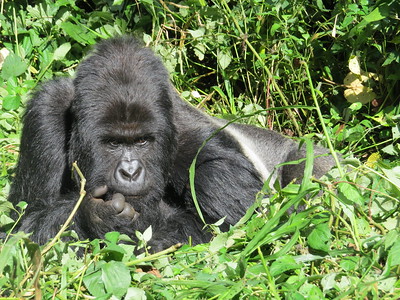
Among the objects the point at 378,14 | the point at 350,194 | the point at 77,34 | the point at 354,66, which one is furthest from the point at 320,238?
the point at 77,34

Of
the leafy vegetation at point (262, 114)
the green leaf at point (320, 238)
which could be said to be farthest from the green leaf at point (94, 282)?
the green leaf at point (320, 238)

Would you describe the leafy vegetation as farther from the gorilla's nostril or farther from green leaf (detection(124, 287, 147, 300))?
the gorilla's nostril

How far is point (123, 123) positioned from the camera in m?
4.44

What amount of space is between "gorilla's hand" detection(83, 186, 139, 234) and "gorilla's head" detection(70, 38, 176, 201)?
11 cm

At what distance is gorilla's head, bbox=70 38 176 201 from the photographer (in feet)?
14.4

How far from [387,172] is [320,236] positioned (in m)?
0.62

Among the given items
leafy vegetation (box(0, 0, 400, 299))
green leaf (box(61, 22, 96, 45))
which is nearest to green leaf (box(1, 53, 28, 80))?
leafy vegetation (box(0, 0, 400, 299))

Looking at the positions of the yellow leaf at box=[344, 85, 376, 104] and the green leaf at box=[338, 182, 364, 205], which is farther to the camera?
the yellow leaf at box=[344, 85, 376, 104]

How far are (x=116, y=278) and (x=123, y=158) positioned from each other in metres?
1.43

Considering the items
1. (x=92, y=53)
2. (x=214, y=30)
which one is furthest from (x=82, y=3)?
(x=92, y=53)

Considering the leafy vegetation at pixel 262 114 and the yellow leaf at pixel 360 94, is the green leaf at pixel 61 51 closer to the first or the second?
the leafy vegetation at pixel 262 114

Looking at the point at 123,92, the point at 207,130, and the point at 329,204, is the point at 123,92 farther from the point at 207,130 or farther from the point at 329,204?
the point at 329,204

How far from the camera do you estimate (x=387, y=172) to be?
12.0ft

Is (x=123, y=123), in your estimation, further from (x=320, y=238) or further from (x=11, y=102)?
(x=11, y=102)
